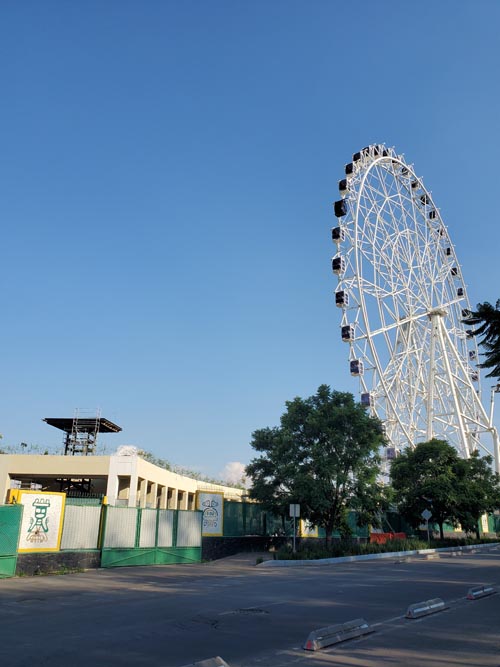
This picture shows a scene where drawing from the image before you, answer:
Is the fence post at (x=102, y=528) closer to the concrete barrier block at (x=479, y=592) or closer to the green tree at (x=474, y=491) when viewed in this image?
the concrete barrier block at (x=479, y=592)

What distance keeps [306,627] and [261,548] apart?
80.4 ft

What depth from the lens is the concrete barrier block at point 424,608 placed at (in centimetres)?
1151

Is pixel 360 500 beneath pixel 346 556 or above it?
above

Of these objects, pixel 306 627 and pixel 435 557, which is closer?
pixel 306 627

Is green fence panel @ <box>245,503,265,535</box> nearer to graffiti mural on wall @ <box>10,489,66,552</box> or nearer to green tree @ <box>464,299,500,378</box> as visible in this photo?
graffiti mural on wall @ <box>10,489,66,552</box>

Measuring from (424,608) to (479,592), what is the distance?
12.1ft

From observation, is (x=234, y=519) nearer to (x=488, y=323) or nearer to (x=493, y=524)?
(x=488, y=323)

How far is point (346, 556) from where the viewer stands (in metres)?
31.0

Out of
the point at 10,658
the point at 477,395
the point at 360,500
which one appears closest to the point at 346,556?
the point at 360,500

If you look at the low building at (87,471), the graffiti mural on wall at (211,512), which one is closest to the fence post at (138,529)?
the graffiti mural on wall at (211,512)

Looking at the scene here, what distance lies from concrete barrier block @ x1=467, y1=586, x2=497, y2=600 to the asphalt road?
0.22 metres

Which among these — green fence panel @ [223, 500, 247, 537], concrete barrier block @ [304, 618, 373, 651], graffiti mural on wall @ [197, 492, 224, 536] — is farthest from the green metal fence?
concrete barrier block @ [304, 618, 373, 651]

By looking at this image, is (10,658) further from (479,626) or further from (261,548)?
(261,548)

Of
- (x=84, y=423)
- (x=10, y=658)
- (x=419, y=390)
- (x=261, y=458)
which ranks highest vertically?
(x=419, y=390)
